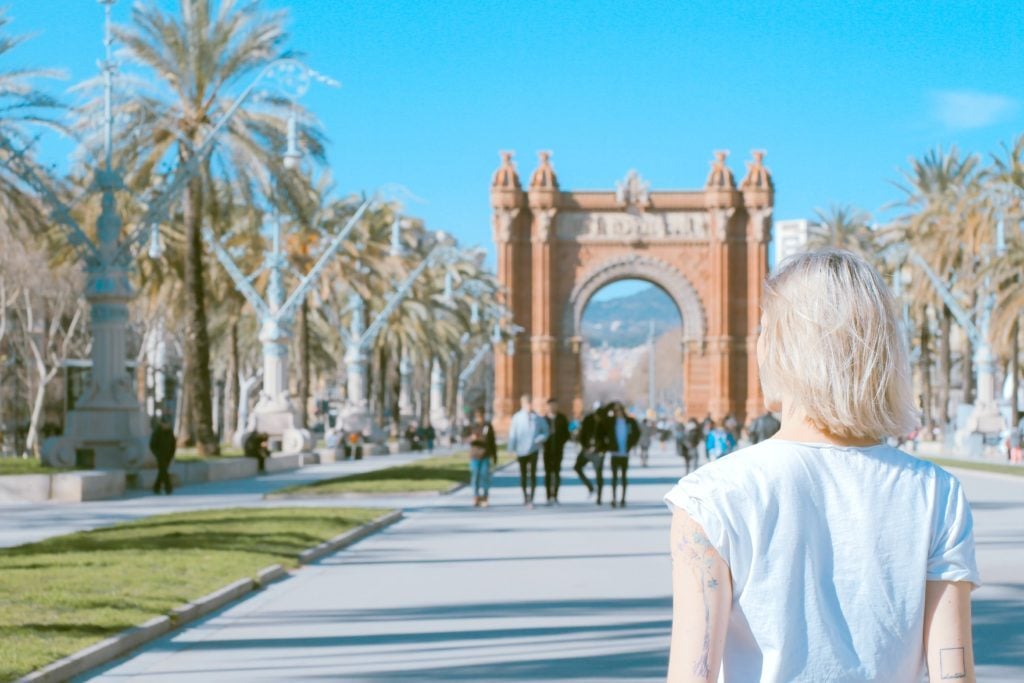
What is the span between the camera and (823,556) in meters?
2.72

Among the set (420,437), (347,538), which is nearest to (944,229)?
(420,437)

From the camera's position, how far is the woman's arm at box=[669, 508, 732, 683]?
8.63 feet

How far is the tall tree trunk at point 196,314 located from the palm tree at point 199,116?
0.02 m

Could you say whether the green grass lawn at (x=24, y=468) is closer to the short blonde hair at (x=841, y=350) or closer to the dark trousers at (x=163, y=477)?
the dark trousers at (x=163, y=477)

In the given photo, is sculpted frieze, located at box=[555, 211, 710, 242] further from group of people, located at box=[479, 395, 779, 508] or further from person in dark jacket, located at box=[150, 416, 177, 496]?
group of people, located at box=[479, 395, 779, 508]

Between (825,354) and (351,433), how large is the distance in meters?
52.0

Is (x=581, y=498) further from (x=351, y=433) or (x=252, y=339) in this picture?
(x=252, y=339)

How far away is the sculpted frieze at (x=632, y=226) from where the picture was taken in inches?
3433

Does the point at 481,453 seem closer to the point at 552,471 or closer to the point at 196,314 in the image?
the point at 552,471

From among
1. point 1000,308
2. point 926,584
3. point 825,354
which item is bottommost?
point 926,584

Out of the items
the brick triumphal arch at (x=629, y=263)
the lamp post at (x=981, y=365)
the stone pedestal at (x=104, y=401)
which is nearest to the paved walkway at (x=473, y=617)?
the stone pedestal at (x=104, y=401)

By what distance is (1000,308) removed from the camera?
4962 cm

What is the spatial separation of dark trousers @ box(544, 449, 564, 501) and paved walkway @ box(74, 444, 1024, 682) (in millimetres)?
5816

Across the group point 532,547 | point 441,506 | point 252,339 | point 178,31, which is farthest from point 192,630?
point 252,339
